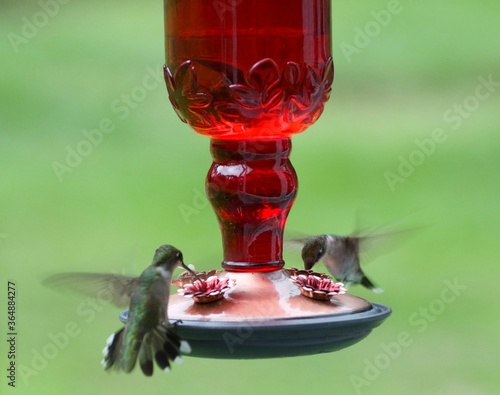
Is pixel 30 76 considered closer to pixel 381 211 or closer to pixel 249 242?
pixel 381 211

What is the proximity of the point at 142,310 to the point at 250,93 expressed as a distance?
588 mm

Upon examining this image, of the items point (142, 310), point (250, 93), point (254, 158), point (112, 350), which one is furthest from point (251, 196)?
point (112, 350)

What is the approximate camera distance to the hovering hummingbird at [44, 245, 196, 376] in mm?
2270

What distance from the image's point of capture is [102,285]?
8.59 ft

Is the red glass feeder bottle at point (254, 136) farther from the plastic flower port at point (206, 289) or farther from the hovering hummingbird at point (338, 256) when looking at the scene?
the hovering hummingbird at point (338, 256)

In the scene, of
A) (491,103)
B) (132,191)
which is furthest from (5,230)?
(491,103)

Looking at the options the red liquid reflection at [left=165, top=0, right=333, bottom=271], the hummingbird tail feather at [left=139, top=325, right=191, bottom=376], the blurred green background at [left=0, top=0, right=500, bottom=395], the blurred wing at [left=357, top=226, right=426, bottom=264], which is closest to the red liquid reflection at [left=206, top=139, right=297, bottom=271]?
the red liquid reflection at [left=165, top=0, right=333, bottom=271]

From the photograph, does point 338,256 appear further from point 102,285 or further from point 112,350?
point 112,350

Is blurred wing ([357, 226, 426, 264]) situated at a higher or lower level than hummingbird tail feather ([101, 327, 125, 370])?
higher

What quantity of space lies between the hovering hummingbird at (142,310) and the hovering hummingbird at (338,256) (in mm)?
614

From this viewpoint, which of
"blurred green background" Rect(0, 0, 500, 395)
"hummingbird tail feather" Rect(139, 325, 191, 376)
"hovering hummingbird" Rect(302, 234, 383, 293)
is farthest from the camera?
"blurred green background" Rect(0, 0, 500, 395)

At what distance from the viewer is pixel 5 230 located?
8.12 m

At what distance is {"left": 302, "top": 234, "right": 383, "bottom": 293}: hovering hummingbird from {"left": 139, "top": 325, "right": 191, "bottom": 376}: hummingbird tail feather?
80 cm

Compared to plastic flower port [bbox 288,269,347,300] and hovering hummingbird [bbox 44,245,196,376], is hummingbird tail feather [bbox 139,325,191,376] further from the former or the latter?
plastic flower port [bbox 288,269,347,300]
